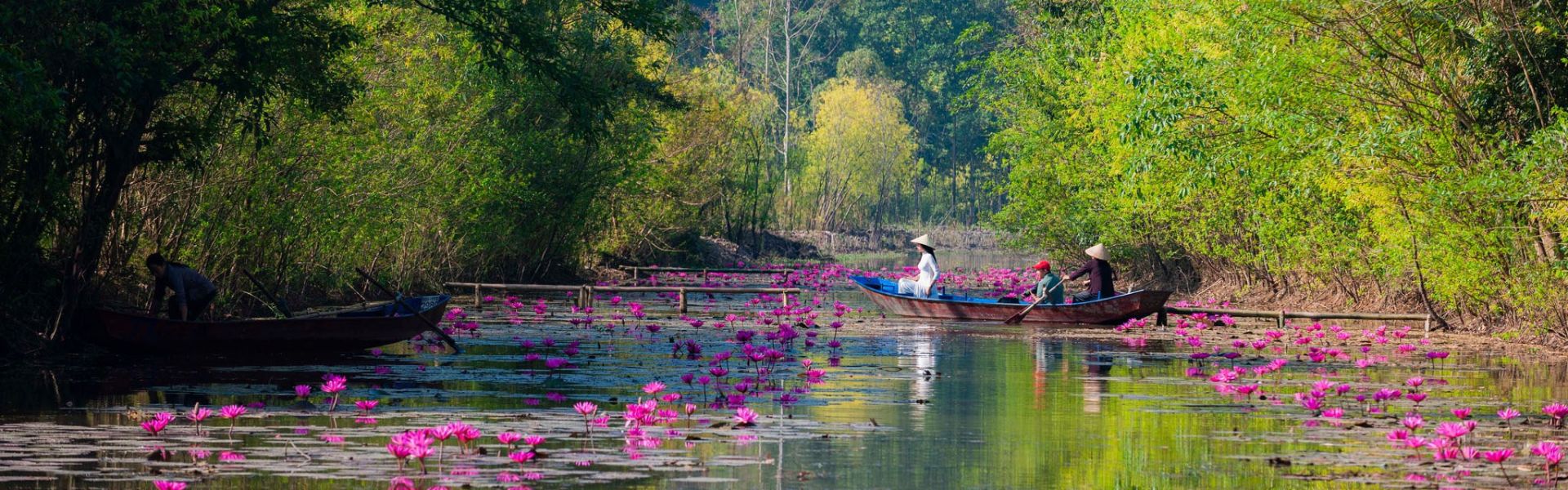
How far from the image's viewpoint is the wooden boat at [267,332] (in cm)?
1661

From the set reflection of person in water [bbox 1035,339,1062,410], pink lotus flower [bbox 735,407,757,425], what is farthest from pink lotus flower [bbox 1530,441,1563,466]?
reflection of person in water [bbox 1035,339,1062,410]

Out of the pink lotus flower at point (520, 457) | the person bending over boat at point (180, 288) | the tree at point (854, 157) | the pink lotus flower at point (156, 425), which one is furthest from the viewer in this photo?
the tree at point (854, 157)

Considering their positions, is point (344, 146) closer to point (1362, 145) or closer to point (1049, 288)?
point (1049, 288)

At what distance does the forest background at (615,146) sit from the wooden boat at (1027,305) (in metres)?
2.00

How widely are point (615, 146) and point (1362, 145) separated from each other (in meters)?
21.9

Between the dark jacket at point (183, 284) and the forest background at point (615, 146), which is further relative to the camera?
the dark jacket at point (183, 284)

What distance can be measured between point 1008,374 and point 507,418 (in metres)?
6.36

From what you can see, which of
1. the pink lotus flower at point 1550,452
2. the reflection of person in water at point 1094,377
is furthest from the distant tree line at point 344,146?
the pink lotus flower at point 1550,452

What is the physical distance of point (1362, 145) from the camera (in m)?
19.3

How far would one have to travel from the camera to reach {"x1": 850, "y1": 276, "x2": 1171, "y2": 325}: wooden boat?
2503 centimetres

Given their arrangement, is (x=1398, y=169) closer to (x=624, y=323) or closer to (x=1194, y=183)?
(x=1194, y=183)

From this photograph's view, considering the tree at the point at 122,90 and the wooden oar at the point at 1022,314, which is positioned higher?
the tree at the point at 122,90

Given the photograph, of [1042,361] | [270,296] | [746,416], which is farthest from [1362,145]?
[270,296]

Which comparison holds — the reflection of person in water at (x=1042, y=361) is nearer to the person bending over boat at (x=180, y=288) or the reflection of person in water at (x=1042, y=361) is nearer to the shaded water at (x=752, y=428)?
the shaded water at (x=752, y=428)
